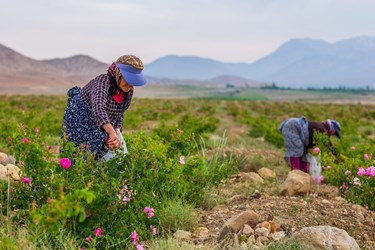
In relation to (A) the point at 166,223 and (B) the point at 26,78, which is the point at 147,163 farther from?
(B) the point at 26,78

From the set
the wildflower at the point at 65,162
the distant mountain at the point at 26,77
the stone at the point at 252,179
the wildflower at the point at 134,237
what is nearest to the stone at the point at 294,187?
the stone at the point at 252,179

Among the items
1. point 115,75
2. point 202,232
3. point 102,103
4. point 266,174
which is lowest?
point 266,174

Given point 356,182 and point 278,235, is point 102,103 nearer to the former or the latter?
point 278,235

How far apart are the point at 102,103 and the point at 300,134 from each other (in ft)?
14.9

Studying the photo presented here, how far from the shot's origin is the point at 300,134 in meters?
8.45

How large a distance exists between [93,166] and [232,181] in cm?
391

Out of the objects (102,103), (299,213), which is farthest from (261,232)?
(102,103)

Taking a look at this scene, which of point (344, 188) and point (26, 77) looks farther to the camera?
point (26, 77)

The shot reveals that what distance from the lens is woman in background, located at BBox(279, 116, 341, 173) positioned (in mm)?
8305

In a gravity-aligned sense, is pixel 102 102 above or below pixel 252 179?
above

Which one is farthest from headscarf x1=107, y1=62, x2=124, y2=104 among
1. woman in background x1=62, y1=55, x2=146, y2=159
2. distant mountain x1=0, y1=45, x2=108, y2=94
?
distant mountain x1=0, y1=45, x2=108, y2=94

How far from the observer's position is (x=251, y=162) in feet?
30.0

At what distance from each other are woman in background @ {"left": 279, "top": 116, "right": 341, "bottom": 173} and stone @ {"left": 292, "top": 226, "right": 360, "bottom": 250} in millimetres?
4258

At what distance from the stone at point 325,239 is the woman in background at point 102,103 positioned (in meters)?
1.67
